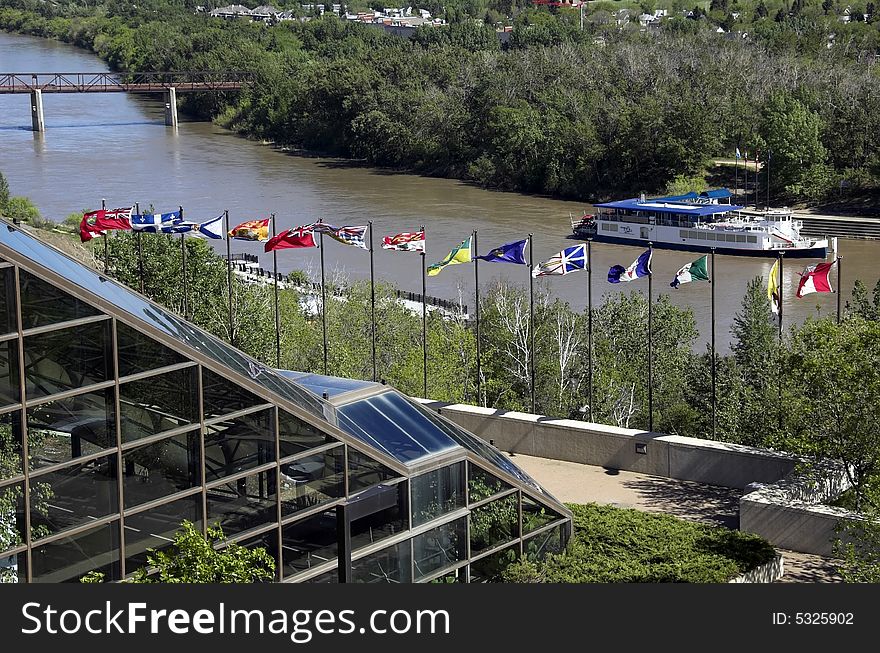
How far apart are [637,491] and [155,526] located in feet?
30.9

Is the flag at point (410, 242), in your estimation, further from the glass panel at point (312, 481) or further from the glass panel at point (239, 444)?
the glass panel at point (239, 444)

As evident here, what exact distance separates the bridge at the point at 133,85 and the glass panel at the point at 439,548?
8513cm

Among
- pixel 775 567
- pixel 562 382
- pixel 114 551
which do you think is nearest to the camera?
pixel 114 551

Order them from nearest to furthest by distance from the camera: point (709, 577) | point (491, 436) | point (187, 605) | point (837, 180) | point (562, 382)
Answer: point (187, 605)
point (709, 577)
point (491, 436)
point (562, 382)
point (837, 180)

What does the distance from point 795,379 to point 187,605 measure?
44.3 feet

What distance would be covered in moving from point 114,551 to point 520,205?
2392 inches

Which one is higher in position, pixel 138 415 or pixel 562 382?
pixel 138 415

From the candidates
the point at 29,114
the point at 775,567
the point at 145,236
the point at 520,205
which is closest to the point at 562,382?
the point at 145,236

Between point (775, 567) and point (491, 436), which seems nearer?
point (775, 567)

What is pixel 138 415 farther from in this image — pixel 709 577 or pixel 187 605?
pixel 709 577

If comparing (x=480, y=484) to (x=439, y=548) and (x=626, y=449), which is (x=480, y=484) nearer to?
(x=439, y=548)

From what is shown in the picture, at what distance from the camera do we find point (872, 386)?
1958 centimetres

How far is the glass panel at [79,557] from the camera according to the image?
45.1 ft

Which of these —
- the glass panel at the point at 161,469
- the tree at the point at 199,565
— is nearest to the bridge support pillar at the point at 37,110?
the glass panel at the point at 161,469
